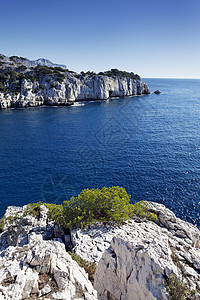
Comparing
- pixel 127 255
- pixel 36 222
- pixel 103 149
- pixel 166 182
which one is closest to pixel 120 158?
pixel 103 149

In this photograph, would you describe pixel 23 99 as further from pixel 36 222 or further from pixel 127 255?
pixel 127 255

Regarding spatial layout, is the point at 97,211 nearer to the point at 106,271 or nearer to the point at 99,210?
the point at 99,210

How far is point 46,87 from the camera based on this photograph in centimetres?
12706

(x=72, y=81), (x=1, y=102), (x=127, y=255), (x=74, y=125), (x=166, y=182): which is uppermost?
(x=72, y=81)

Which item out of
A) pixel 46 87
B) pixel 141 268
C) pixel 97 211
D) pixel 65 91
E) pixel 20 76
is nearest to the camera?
pixel 141 268

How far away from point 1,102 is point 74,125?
187 feet

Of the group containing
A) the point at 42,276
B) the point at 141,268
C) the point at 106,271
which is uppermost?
the point at 42,276

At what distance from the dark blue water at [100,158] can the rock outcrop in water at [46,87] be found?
25.7 meters

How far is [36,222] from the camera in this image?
25.9 m

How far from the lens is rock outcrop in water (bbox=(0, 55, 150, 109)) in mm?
119000

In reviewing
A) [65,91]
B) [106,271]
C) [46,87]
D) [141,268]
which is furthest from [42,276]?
[65,91]

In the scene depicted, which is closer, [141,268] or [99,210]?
[141,268]

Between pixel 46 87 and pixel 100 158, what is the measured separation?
92227 mm

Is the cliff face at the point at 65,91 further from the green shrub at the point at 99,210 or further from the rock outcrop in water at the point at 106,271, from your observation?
the rock outcrop in water at the point at 106,271
